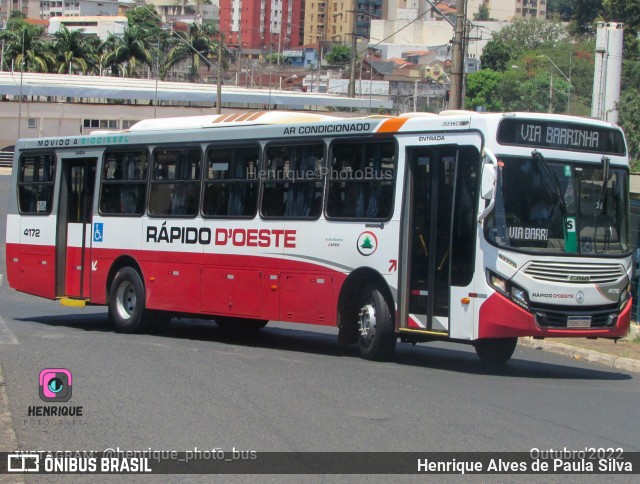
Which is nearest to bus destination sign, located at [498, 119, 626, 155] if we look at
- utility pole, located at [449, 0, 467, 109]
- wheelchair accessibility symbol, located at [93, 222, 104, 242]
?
wheelchair accessibility symbol, located at [93, 222, 104, 242]

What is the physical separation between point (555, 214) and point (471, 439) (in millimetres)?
4516

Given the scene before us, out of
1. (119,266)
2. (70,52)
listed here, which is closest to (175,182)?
(119,266)

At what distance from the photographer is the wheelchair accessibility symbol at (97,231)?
18188mm

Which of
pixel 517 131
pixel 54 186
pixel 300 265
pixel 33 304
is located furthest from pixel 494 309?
pixel 33 304

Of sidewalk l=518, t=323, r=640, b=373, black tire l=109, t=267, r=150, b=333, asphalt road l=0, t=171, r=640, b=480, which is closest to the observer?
asphalt road l=0, t=171, r=640, b=480

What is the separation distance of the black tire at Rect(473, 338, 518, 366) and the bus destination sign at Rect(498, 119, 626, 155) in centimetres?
285

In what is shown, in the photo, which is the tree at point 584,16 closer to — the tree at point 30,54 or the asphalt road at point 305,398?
the tree at point 30,54

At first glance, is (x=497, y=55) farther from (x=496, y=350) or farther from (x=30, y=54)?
(x=496, y=350)

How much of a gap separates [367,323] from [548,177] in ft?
10.1

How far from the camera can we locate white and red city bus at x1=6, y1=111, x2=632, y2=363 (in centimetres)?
1245

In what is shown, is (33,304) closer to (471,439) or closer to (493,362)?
(493,362)

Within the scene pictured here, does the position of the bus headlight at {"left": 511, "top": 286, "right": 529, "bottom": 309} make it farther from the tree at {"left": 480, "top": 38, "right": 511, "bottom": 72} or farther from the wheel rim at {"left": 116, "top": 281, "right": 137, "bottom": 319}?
the tree at {"left": 480, "top": 38, "right": 511, "bottom": 72}

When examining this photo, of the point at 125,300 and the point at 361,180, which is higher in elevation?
the point at 361,180

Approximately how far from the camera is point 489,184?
475 inches
